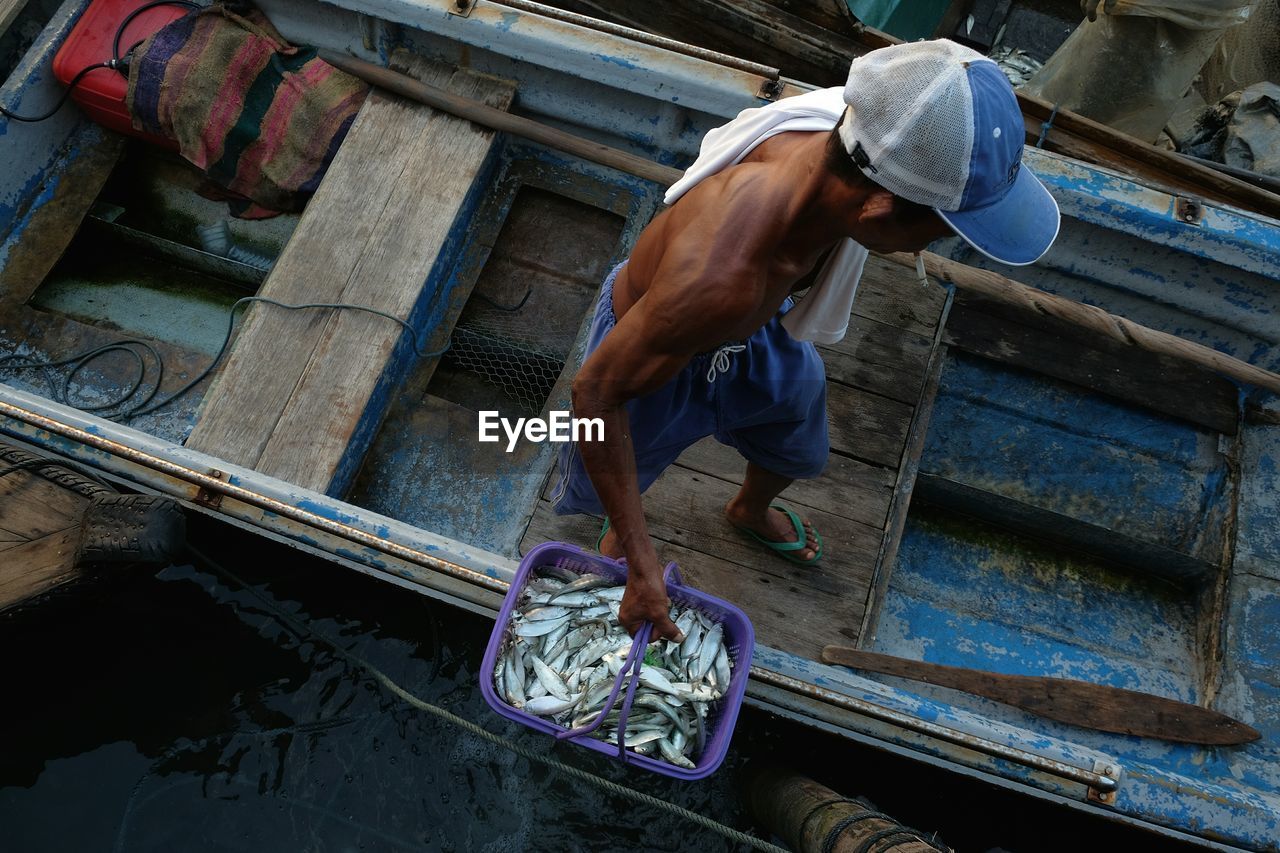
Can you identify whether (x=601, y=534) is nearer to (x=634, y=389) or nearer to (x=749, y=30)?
(x=634, y=389)

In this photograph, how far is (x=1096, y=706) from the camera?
2973 millimetres

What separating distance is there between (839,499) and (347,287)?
2098 millimetres

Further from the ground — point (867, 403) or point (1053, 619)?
point (867, 403)

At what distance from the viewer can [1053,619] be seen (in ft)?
11.2

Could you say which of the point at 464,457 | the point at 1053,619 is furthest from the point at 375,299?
the point at 1053,619

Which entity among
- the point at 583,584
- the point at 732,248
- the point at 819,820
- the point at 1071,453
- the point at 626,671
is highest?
the point at 1071,453

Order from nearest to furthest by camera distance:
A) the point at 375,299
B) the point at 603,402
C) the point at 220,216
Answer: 1. the point at 603,402
2. the point at 375,299
3. the point at 220,216

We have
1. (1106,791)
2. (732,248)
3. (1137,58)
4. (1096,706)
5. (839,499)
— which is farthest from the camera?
(1137,58)

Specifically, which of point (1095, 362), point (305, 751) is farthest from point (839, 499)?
point (305, 751)

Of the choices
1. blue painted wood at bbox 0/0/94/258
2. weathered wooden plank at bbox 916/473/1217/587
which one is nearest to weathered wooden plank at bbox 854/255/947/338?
weathered wooden plank at bbox 916/473/1217/587

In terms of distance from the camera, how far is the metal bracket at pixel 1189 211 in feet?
10.5

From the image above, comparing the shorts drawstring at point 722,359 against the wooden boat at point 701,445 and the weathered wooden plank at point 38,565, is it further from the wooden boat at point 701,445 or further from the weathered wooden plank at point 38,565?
the weathered wooden plank at point 38,565

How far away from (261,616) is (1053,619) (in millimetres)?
3419

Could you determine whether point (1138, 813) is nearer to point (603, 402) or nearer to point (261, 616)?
point (603, 402)
